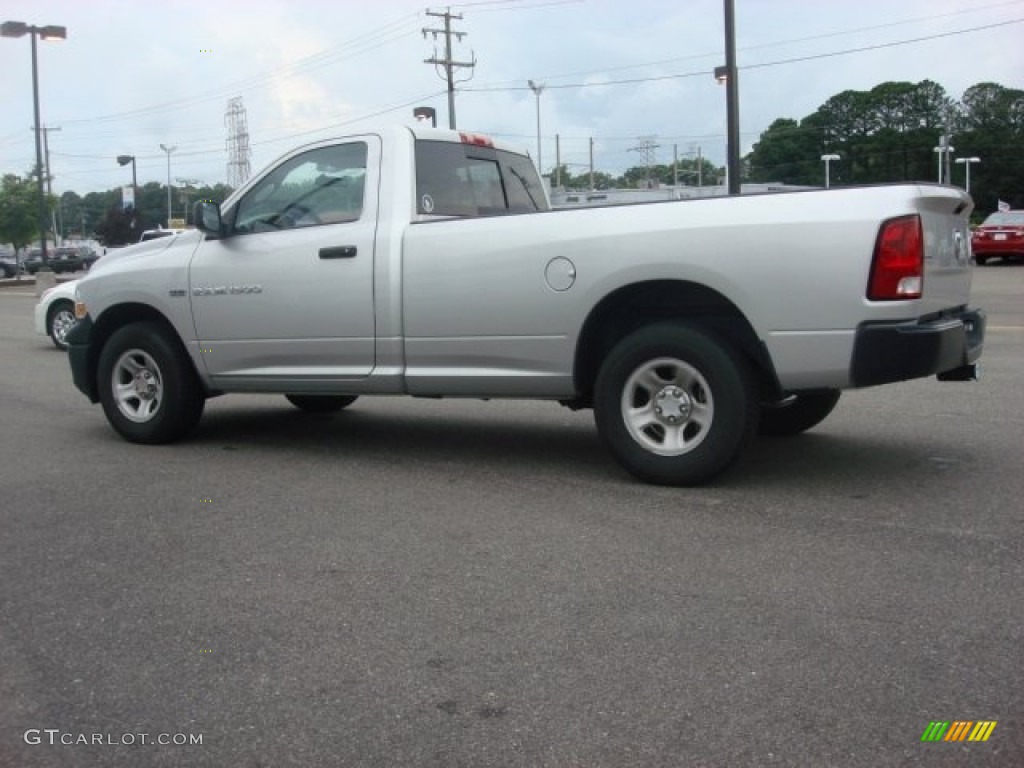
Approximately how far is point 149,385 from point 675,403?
12.4ft

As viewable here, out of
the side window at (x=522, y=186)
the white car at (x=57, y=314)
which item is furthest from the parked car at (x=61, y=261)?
the side window at (x=522, y=186)

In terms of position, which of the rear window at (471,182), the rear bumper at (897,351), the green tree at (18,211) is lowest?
the rear bumper at (897,351)

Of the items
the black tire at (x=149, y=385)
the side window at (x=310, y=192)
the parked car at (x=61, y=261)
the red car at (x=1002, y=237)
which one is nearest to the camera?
the side window at (x=310, y=192)

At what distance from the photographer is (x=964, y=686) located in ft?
10.3

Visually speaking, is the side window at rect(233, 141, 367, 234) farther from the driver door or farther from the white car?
the white car

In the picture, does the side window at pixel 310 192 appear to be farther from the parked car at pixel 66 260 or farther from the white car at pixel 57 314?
the parked car at pixel 66 260

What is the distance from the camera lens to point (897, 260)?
15.6 feet

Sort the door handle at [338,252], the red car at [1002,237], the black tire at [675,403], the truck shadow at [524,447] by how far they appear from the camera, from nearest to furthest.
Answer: the black tire at [675,403], the truck shadow at [524,447], the door handle at [338,252], the red car at [1002,237]

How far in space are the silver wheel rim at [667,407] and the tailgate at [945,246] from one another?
1.17 metres

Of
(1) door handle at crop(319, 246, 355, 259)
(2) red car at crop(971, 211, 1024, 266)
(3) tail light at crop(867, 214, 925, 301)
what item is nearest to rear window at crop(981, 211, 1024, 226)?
(2) red car at crop(971, 211, 1024, 266)

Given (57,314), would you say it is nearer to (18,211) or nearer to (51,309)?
(51,309)

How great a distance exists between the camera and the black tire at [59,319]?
47.0 feet

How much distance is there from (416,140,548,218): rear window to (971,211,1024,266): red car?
2387 cm

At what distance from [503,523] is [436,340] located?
142 centimetres
